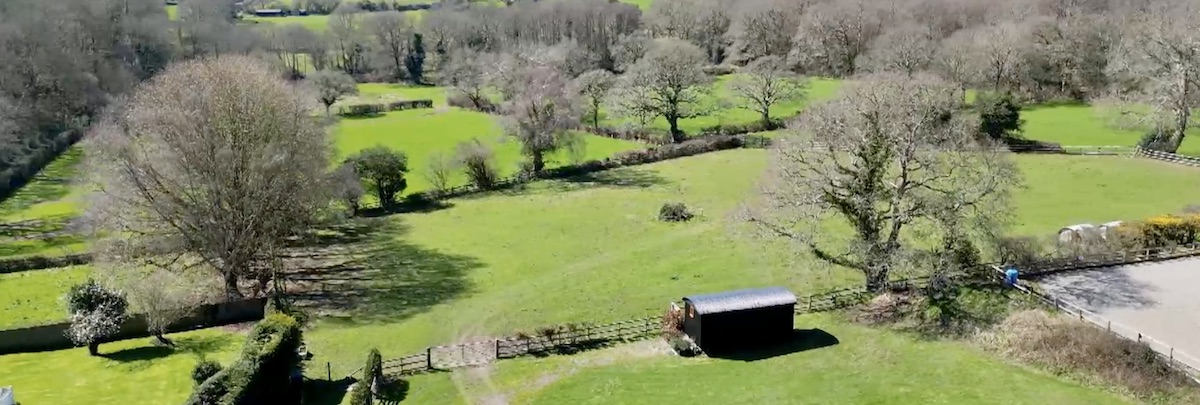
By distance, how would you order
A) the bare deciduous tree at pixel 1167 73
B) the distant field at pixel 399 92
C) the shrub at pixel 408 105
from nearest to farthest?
the bare deciduous tree at pixel 1167 73 → the shrub at pixel 408 105 → the distant field at pixel 399 92

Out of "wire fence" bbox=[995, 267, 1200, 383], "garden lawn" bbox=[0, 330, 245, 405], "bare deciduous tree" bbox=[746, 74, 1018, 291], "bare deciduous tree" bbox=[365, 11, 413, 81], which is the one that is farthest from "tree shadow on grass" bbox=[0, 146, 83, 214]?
"bare deciduous tree" bbox=[365, 11, 413, 81]

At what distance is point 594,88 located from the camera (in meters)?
85.0

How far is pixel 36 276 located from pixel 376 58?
97.4 metres

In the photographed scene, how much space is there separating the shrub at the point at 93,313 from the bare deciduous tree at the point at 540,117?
35.4 m

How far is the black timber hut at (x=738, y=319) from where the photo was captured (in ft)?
109

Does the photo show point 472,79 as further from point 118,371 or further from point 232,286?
point 118,371

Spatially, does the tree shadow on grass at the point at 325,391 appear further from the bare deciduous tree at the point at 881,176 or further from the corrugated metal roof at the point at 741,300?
the bare deciduous tree at the point at 881,176

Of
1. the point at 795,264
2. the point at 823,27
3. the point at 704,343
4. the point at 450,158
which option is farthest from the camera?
the point at 823,27

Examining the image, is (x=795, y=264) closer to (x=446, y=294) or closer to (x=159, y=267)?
(x=446, y=294)

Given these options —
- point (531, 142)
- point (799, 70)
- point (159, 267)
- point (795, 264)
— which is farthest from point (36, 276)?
point (799, 70)

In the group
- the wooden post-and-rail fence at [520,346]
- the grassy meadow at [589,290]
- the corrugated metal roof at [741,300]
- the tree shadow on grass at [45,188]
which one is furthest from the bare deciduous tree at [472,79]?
the corrugated metal roof at [741,300]

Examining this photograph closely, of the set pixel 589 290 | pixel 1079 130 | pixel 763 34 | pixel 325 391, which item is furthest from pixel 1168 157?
pixel 763 34

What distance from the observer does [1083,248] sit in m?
39.5

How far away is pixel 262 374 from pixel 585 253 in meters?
20.9
